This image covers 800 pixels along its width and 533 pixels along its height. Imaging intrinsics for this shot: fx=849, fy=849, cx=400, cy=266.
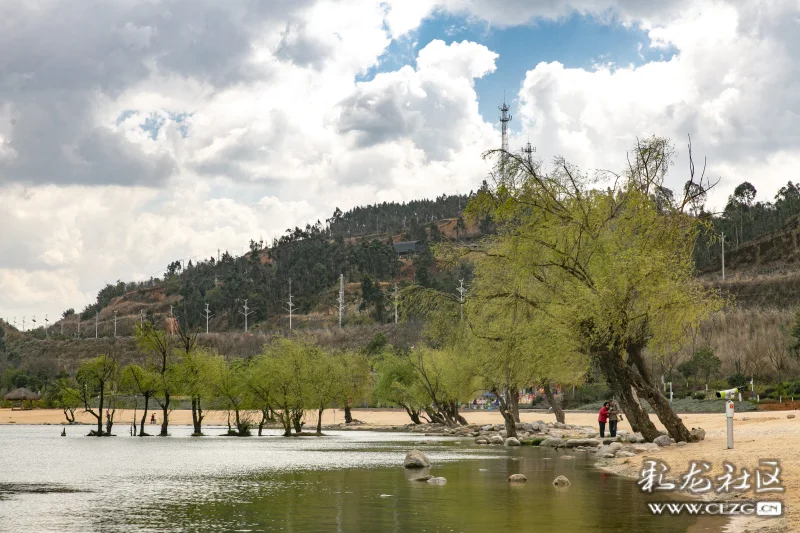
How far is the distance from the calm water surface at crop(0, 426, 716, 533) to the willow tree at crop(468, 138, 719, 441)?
4.95 m

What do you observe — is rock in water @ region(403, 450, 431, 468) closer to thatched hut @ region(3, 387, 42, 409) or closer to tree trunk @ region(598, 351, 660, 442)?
tree trunk @ region(598, 351, 660, 442)

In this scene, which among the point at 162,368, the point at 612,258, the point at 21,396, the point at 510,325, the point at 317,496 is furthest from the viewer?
the point at 21,396

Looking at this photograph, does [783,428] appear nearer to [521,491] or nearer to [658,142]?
[658,142]

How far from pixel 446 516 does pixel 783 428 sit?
22.3m

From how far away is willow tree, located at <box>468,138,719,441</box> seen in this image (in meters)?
31.3

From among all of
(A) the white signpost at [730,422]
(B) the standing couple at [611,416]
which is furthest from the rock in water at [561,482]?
(B) the standing couple at [611,416]

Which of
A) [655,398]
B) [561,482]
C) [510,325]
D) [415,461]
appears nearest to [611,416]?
[510,325]

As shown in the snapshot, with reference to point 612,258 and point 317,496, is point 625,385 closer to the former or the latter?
point 612,258

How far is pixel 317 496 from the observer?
24.4 m

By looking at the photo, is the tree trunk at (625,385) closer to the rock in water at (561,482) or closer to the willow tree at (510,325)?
the willow tree at (510,325)

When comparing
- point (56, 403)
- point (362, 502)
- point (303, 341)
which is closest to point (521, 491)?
point (362, 502)

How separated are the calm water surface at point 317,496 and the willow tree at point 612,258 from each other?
4955 millimetres

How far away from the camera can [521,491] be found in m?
24.4

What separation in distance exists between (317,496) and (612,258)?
15001 millimetres
